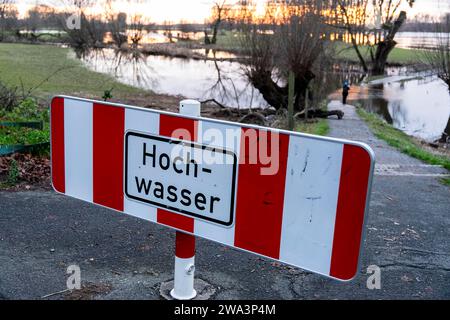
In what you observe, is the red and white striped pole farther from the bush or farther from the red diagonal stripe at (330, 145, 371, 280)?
the bush

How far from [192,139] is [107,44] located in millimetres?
79097

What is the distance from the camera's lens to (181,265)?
296 cm

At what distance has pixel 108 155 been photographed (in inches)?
109

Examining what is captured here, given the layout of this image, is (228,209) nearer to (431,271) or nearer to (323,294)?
(323,294)

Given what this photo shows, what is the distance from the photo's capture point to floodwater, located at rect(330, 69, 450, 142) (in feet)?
85.2

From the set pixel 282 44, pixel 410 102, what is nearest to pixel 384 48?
pixel 410 102

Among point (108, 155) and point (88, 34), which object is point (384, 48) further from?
point (108, 155)

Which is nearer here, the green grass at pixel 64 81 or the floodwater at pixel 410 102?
the green grass at pixel 64 81

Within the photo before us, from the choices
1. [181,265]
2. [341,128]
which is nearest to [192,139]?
[181,265]

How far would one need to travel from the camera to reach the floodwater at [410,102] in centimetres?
2598

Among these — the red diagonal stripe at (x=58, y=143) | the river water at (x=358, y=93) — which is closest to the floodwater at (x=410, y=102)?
the river water at (x=358, y=93)

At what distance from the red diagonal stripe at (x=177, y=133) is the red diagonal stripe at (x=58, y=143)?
2.38ft

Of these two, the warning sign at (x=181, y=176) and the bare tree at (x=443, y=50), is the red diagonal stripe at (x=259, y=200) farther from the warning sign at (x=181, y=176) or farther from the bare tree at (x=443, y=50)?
the bare tree at (x=443, y=50)

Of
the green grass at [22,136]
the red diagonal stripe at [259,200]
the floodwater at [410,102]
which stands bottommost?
the floodwater at [410,102]
